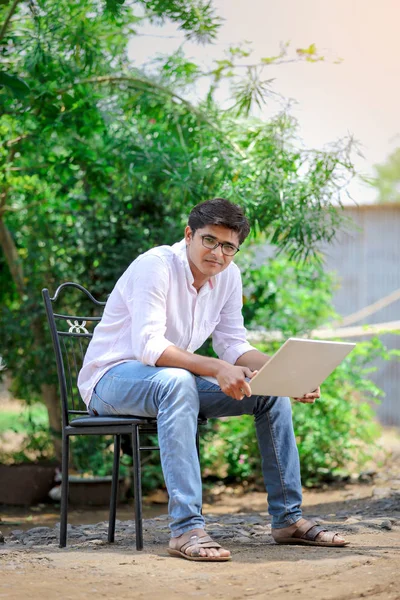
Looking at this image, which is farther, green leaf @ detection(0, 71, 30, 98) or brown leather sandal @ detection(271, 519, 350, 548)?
green leaf @ detection(0, 71, 30, 98)

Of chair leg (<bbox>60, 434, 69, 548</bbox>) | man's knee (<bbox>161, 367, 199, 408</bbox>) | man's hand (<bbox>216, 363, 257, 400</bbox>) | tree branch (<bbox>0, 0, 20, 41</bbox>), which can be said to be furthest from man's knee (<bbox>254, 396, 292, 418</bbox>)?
tree branch (<bbox>0, 0, 20, 41</bbox>)

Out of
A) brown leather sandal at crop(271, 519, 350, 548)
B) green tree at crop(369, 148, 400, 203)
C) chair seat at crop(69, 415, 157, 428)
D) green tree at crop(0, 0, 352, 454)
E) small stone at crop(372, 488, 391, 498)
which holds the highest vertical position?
green tree at crop(369, 148, 400, 203)

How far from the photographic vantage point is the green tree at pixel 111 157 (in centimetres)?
466

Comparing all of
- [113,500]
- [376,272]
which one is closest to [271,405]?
[113,500]

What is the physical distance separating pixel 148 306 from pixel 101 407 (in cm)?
41

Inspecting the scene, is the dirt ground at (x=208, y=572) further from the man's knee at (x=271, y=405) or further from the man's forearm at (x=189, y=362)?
the man's forearm at (x=189, y=362)

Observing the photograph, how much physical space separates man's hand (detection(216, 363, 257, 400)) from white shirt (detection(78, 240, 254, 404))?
0.69 feet

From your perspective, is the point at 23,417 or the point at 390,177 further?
the point at 390,177

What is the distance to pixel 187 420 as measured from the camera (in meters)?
2.57

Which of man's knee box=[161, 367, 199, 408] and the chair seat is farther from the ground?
man's knee box=[161, 367, 199, 408]

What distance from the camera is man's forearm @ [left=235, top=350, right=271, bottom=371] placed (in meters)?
3.11

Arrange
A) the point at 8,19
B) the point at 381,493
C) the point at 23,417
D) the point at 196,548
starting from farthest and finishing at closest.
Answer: the point at 23,417, the point at 381,493, the point at 8,19, the point at 196,548

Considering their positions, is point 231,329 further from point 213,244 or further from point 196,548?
point 196,548

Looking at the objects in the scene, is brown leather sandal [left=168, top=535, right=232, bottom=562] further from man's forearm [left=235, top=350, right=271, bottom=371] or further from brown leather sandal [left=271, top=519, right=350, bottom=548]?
man's forearm [left=235, top=350, right=271, bottom=371]
